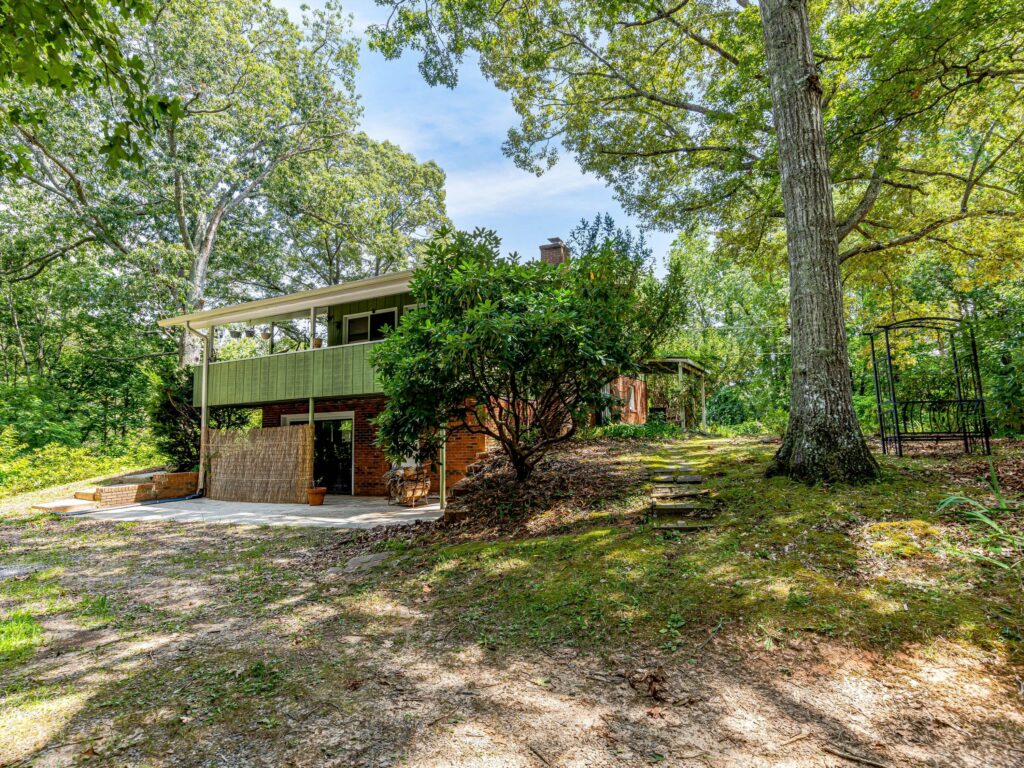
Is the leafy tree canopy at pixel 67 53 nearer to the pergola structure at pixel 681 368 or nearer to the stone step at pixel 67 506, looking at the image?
the stone step at pixel 67 506

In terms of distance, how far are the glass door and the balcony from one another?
181 cm

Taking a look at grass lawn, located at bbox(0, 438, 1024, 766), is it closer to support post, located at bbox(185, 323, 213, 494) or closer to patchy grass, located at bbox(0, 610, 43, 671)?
patchy grass, located at bbox(0, 610, 43, 671)

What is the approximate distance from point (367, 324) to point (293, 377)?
8.18ft

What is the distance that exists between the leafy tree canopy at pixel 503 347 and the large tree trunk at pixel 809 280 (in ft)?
6.49

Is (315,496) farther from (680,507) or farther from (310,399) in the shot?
(680,507)

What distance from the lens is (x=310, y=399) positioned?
12055mm

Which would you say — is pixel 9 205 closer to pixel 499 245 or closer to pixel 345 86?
pixel 345 86

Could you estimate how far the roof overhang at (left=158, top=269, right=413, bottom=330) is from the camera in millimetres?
10663

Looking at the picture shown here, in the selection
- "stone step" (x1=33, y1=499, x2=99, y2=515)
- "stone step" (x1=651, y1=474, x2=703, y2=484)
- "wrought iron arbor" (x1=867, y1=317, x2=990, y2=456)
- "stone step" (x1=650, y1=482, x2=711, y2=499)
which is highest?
"wrought iron arbor" (x1=867, y1=317, x2=990, y2=456)

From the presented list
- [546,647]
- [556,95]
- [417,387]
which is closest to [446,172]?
[556,95]

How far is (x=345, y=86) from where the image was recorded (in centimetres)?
2062

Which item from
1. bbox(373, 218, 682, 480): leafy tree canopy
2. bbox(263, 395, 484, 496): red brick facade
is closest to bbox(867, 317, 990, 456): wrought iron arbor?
bbox(373, 218, 682, 480): leafy tree canopy

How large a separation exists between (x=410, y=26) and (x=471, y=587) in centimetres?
943

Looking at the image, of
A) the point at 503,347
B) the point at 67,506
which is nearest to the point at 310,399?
the point at 67,506
